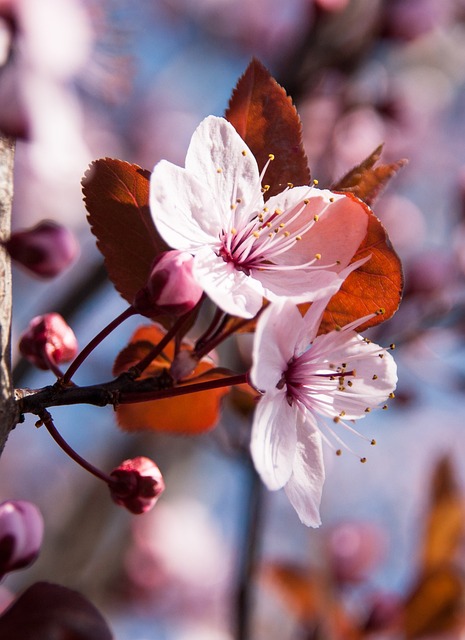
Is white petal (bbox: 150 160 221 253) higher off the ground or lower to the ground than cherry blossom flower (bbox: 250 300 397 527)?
higher

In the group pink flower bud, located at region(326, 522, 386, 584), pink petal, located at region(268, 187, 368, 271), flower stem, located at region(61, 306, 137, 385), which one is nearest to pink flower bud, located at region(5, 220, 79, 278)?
flower stem, located at region(61, 306, 137, 385)

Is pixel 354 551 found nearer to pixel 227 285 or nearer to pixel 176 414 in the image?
pixel 176 414

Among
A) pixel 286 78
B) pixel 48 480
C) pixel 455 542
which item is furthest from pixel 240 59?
pixel 455 542

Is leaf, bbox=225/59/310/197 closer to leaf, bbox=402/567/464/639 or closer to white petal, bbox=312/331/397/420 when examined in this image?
white petal, bbox=312/331/397/420

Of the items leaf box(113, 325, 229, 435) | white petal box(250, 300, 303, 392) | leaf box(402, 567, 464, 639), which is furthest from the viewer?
leaf box(402, 567, 464, 639)

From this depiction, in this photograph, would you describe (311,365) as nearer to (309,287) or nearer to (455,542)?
(309,287)

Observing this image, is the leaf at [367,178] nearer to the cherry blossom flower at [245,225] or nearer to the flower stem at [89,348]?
the cherry blossom flower at [245,225]

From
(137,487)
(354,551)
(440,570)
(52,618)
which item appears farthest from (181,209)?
(354,551)
